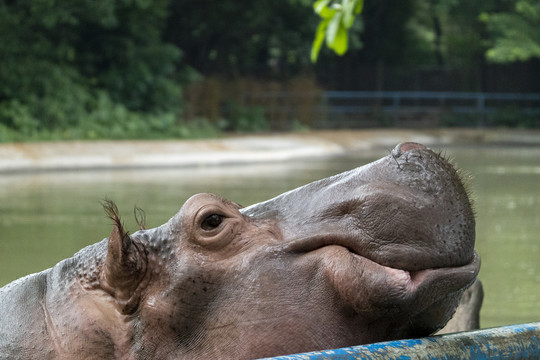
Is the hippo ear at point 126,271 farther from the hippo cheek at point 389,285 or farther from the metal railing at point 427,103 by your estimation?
the metal railing at point 427,103

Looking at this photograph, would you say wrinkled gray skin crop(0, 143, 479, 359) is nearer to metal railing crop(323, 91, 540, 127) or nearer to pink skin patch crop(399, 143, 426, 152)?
pink skin patch crop(399, 143, 426, 152)

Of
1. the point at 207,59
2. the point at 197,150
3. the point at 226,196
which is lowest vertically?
the point at 197,150

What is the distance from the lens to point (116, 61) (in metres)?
18.1

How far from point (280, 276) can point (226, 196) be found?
24.5 ft

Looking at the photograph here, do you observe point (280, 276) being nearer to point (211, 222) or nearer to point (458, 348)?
point (211, 222)

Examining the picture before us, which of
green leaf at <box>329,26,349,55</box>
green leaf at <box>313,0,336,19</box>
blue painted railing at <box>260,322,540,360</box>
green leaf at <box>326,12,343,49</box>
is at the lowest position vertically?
blue painted railing at <box>260,322,540,360</box>

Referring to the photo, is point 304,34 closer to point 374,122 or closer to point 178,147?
point 374,122

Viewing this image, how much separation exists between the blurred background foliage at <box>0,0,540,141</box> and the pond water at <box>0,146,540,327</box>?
3587 mm

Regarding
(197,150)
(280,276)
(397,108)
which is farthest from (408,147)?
(397,108)

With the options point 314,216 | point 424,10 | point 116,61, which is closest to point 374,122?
point 424,10

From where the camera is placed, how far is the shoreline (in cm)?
1315

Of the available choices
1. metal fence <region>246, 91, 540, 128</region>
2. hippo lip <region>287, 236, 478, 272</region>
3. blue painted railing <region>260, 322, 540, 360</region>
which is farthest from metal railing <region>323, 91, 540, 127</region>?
hippo lip <region>287, 236, 478, 272</region>

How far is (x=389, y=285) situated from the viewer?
4.75 ft

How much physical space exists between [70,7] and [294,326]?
1529cm
